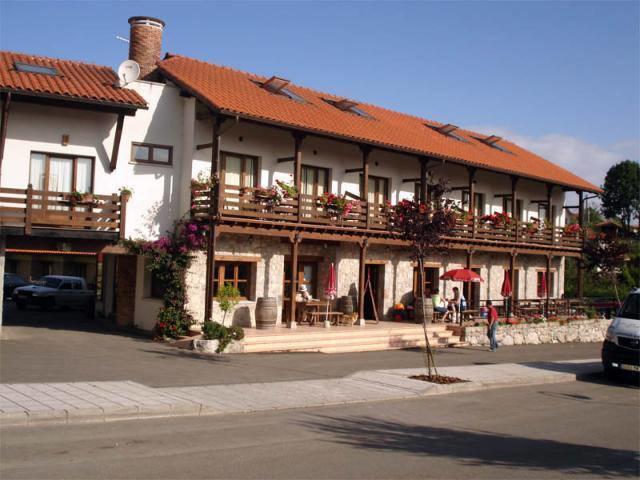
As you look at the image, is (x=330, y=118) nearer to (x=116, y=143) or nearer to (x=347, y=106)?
(x=347, y=106)

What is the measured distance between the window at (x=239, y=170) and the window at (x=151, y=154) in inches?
65.7

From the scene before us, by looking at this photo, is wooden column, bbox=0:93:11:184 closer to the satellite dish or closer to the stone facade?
the satellite dish

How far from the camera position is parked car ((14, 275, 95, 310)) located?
28.0 metres

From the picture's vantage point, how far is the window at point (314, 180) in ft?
76.6

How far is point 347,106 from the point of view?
2638cm

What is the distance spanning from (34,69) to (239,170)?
20.9ft

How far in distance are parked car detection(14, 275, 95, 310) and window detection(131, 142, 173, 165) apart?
971 centimetres

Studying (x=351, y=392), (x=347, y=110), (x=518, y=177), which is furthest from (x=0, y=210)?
(x=518, y=177)

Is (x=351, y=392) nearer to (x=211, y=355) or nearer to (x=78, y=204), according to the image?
(x=211, y=355)

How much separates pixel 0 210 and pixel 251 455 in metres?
12.0

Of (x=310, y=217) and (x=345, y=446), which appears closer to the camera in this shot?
(x=345, y=446)

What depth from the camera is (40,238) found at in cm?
1773

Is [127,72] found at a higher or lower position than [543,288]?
higher

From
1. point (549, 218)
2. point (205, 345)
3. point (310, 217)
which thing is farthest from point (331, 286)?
point (549, 218)
